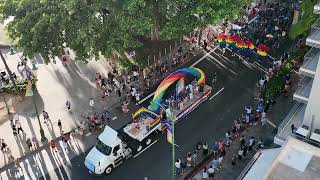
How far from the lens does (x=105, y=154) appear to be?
32.7m

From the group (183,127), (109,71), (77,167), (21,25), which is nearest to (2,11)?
(21,25)

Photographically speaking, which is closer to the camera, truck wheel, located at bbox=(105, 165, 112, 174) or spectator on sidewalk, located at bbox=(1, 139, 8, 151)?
truck wheel, located at bbox=(105, 165, 112, 174)

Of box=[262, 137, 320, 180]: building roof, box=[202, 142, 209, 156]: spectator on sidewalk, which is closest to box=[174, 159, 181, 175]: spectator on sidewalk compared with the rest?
box=[202, 142, 209, 156]: spectator on sidewalk

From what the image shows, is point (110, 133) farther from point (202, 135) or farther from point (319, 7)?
point (319, 7)

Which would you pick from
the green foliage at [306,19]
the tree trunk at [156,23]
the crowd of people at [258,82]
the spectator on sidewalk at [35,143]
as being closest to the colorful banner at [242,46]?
the crowd of people at [258,82]

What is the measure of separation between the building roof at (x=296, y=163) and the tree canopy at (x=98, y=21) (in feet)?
49.4

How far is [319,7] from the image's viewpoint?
28109 millimetres

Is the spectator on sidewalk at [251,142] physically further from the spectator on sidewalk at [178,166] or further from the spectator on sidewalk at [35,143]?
the spectator on sidewalk at [35,143]

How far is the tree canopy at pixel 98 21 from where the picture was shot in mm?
38031

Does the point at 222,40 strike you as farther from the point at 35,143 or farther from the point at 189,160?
the point at 35,143

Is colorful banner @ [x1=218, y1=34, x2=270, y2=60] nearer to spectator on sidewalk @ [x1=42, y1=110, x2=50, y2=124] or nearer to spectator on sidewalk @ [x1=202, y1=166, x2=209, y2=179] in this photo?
spectator on sidewalk @ [x1=202, y1=166, x2=209, y2=179]

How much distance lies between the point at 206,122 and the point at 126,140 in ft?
24.4

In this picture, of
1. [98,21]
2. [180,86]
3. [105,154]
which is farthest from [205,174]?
[98,21]

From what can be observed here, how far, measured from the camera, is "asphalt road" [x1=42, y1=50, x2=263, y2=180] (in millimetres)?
33469
